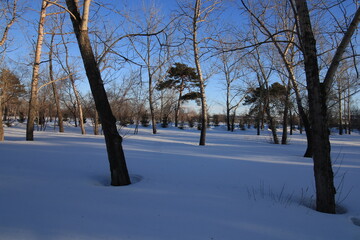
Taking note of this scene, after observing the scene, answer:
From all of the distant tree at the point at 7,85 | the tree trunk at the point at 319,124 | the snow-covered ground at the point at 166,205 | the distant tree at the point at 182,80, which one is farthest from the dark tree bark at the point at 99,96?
the distant tree at the point at 182,80

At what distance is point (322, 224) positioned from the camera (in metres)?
2.04

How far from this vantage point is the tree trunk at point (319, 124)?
242cm

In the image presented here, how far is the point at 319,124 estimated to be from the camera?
243 centimetres

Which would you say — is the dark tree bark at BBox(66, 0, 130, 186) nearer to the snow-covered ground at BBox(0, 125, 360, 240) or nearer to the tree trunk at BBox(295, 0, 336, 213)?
the snow-covered ground at BBox(0, 125, 360, 240)

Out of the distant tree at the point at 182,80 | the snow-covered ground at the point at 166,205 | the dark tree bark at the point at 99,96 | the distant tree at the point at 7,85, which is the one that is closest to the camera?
the snow-covered ground at the point at 166,205

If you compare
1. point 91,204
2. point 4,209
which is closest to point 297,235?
point 91,204

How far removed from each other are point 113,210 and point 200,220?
3.10ft

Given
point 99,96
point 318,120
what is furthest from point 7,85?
point 318,120

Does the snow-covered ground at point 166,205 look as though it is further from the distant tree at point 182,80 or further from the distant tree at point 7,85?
the distant tree at point 182,80

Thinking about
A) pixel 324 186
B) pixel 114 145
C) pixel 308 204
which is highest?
pixel 114 145

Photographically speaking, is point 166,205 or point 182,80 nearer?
point 166,205

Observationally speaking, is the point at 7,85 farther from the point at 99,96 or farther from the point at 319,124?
the point at 319,124

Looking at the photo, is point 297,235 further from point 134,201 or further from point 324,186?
point 134,201

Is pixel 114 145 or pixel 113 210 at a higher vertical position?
pixel 114 145
